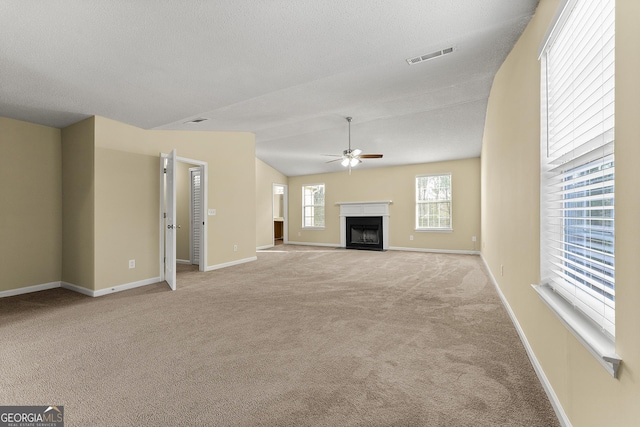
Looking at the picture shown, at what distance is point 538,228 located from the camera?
1996 millimetres

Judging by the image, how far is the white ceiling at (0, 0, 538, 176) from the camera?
7.16ft

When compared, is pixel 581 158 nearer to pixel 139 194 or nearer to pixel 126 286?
pixel 139 194

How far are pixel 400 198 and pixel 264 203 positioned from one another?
4048 millimetres

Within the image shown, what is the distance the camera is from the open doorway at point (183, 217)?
172 inches

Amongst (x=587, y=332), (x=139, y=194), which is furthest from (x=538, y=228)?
(x=139, y=194)

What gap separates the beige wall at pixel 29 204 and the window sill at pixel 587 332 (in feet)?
19.3

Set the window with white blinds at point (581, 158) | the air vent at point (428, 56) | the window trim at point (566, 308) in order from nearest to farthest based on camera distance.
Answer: the window trim at point (566, 308) < the window with white blinds at point (581, 158) < the air vent at point (428, 56)

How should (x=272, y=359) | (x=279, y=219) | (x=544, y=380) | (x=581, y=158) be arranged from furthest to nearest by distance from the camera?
(x=279, y=219)
(x=272, y=359)
(x=544, y=380)
(x=581, y=158)

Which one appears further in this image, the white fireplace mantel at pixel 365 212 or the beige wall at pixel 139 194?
the white fireplace mantel at pixel 365 212

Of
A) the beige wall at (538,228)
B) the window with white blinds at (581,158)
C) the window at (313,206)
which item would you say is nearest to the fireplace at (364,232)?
the window at (313,206)

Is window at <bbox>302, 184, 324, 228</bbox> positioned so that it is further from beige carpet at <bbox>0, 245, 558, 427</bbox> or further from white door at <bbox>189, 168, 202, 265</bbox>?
beige carpet at <bbox>0, 245, 558, 427</bbox>

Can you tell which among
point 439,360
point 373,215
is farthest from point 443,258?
point 439,360

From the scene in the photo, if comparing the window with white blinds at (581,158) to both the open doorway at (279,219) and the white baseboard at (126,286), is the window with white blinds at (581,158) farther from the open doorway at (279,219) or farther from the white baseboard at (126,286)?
the open doorway at (279,219)

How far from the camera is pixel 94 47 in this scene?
2.49m
